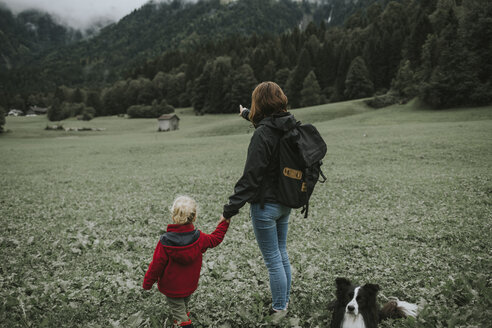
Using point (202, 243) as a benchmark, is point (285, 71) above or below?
above

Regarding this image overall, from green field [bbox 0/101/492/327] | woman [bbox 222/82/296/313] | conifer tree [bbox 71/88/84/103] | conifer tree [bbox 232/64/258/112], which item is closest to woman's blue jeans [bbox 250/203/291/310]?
woman [bbox 222/82/296/313]

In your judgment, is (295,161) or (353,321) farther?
(295,161)

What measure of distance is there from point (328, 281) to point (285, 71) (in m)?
105

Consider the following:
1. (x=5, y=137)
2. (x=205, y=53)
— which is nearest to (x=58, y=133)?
(x=5, y=137)

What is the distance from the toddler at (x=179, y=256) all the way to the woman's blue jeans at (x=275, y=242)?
590 millimetres

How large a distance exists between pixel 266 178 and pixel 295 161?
474 mm

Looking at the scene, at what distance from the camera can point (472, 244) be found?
7.97 metres

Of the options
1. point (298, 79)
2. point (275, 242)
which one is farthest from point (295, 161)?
point (298, 79)

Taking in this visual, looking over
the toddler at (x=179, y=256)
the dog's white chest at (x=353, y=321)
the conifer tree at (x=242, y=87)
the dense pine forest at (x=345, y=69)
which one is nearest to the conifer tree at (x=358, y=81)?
the dense pine forest at (x=345, y=69)

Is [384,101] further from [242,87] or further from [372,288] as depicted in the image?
[372,288]

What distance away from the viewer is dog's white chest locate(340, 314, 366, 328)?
3.98 metres

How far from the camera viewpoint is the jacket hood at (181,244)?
166 inches

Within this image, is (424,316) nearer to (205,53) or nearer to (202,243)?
(202,243)

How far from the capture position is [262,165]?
13.0 feet
